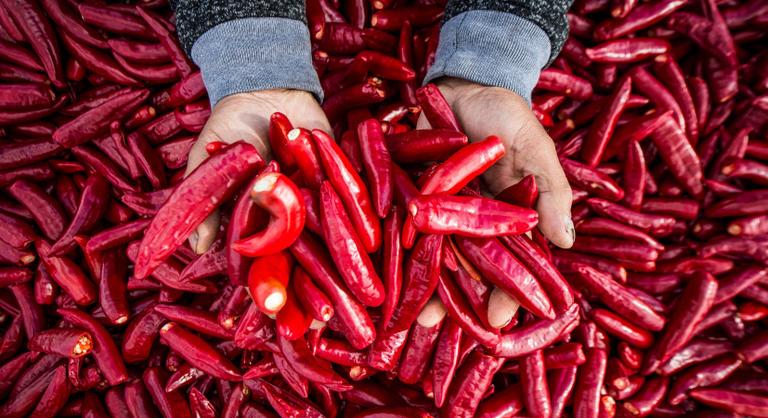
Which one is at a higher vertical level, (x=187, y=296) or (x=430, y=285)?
(x=430, y=285)

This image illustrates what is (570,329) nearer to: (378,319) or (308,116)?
(378,319)

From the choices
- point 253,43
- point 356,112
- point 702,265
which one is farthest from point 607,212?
point 253,43

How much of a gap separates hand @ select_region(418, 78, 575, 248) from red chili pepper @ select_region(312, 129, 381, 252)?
2.51 ft

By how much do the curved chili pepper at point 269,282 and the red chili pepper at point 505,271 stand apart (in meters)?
0.76

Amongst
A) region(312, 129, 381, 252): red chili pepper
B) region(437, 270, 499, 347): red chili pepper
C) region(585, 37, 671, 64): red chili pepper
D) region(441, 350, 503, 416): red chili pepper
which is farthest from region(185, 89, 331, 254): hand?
region(585, 37, 671, 64): red chili pepper

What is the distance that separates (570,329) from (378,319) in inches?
46.1

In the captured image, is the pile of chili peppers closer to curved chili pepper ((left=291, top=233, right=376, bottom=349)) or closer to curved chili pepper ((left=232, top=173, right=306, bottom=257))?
curved chili pepper ((left=291, top=233, right=376, bottom=349))

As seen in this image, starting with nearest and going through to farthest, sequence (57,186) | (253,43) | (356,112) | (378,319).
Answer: (378,319) < (253,43) < (356,112) < (57,186)

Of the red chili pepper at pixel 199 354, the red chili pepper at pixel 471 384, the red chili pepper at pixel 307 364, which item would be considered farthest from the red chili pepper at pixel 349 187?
the red chili pepper at pixel 199 354

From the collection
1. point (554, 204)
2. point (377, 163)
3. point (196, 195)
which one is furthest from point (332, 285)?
point (554, 204)

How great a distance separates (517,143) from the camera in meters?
2.33

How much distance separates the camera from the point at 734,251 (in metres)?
3.00

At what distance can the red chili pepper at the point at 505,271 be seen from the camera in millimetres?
1986

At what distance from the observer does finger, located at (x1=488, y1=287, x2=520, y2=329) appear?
6.96ft
